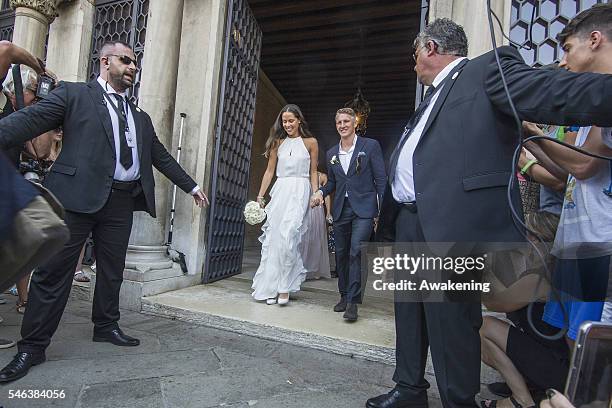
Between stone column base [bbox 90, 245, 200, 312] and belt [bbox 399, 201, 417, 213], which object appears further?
stone column base [bbox 90, 245, 200, 312]

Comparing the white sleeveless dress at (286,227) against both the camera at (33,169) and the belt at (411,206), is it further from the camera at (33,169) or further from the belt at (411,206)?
the camera at (33,169)

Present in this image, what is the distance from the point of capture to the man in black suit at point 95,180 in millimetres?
2543

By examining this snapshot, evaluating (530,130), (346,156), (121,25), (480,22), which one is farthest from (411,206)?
(121,25)

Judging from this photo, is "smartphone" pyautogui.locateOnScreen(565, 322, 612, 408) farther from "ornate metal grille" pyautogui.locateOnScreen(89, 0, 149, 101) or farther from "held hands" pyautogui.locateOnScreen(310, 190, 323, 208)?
"ornate metal grille" pyautogui.locateOnScreen(89, 0, 149, 101)

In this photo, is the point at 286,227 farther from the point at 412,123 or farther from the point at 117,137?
the point at 412,123

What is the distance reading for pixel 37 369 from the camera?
2480mm

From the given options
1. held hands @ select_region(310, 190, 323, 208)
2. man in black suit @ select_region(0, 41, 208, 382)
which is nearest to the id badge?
man in black suit @ select_region(0, 41, 208, 382)

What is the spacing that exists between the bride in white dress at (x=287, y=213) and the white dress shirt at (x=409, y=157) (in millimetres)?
1965

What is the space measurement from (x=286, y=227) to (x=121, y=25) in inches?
152

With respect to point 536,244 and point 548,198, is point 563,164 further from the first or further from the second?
point 548,198

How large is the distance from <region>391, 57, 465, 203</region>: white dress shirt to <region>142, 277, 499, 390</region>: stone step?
4.38 feet

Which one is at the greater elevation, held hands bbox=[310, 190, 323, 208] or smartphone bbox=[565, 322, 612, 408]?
held hands bbox=[310, 190, 323, 208]

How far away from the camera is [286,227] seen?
4.07 metres

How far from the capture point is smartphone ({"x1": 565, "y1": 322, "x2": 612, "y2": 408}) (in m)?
1.20
